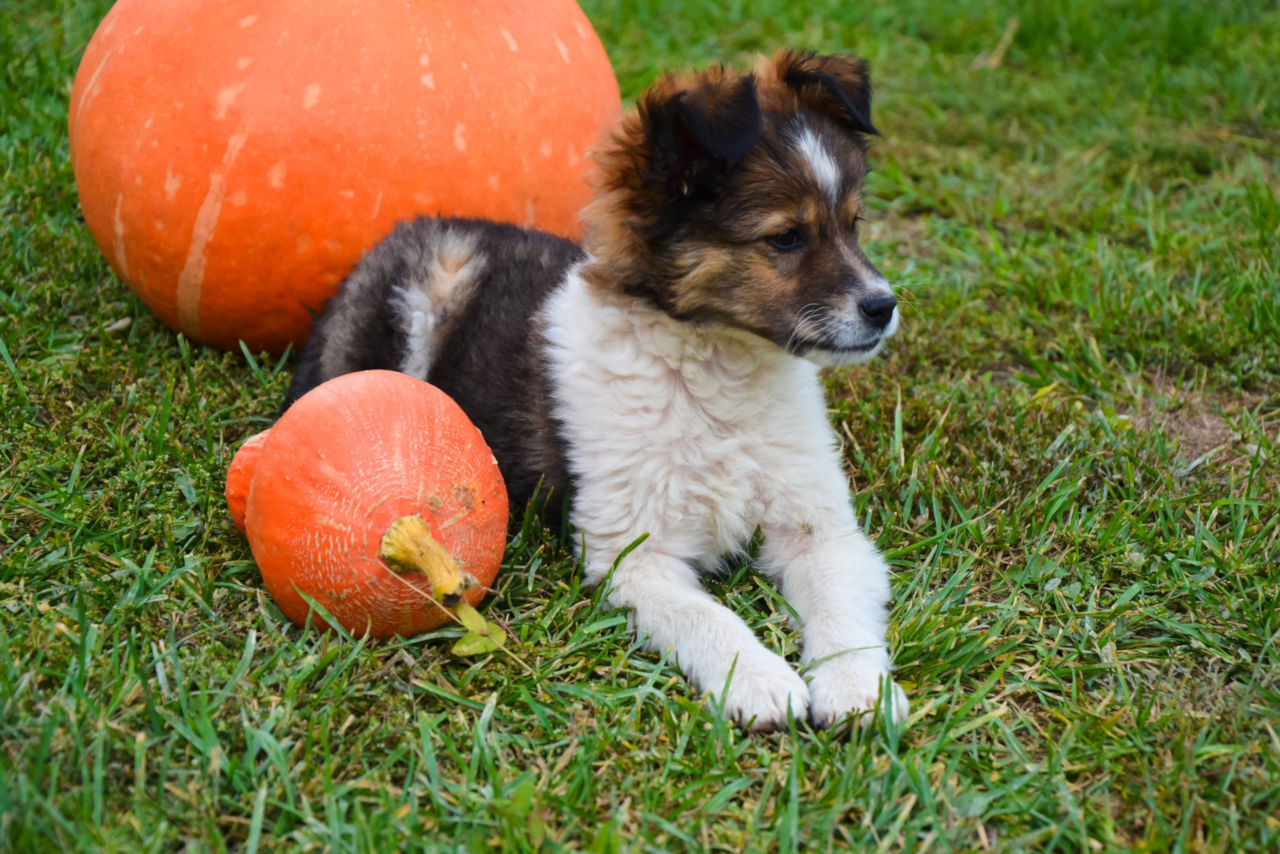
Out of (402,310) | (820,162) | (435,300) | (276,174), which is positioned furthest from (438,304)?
(820,162)

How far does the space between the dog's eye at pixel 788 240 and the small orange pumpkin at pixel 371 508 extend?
1.12 m

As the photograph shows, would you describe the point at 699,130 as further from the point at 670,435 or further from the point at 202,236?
the point at 202,236

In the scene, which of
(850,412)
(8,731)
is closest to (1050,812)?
(850,412)

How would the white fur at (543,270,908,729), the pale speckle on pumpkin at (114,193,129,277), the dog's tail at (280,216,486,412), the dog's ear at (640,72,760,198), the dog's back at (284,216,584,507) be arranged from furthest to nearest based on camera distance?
the pale speckle on pumpkin at (114,193,129,277) → the dog's tail at (280,216,486,412) → the dog's back at (284,216,584,507) → the white fur at (543,270,908,729) → the dog's ear at (640,72,760,198)

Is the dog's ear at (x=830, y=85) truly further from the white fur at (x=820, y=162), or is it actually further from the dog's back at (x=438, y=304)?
the dog's back at (x=438, y=304)

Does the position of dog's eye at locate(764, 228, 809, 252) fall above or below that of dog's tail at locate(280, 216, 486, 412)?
above

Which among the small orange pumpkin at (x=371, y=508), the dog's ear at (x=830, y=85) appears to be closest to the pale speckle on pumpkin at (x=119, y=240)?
the small orange pumpkin at (x=371, y=508)

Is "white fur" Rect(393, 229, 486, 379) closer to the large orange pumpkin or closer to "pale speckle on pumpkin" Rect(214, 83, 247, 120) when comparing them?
the large orange pumpkin

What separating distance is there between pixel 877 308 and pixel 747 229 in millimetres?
470

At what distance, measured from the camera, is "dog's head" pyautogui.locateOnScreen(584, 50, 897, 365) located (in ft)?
10.9

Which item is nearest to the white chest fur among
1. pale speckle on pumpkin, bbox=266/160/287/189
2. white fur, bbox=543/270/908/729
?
white fur, bbox=543/270/908/729

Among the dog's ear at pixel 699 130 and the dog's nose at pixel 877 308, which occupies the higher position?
the dog's ear at pixel 699 130

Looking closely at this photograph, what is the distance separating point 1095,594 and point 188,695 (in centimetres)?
271

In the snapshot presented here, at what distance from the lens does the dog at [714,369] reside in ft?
10.6
